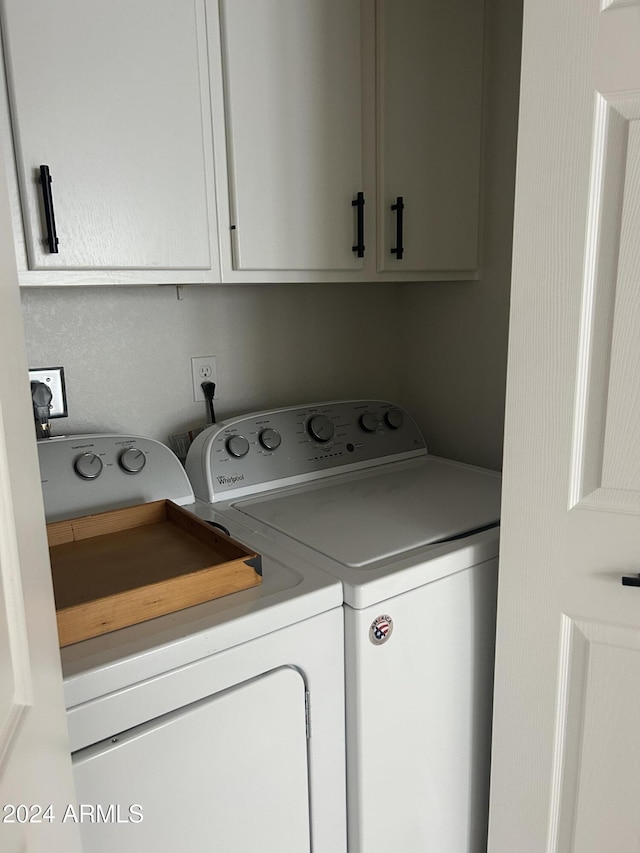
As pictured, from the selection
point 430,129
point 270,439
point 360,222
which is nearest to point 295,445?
point 270,439

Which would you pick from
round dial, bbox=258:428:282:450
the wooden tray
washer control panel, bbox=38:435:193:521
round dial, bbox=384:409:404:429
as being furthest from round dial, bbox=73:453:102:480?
round dial, bbox=384:409:404:429

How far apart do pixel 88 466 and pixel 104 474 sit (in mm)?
42

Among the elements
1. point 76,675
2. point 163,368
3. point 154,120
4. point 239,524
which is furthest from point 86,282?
point 76,675

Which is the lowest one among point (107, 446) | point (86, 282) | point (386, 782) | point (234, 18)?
point (386, 782)

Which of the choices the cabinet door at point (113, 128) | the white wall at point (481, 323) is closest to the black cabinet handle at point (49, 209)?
the cabinet door at point (113, 128)

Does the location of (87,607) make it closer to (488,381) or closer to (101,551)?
(101,551)

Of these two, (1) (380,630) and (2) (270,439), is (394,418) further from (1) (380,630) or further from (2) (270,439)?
(1) (380,630)

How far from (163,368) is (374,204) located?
2.22ft

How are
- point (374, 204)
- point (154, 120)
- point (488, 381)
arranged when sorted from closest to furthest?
point (154, 120), point (374, 204), point (488, 381)

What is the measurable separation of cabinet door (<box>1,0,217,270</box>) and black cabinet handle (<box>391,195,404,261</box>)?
0.50 meters

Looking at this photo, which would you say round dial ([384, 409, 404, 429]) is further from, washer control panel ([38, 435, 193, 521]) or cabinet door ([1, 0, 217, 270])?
cabinet door ([1, 0, 217, 270])

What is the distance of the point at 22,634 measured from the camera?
24.1 inches

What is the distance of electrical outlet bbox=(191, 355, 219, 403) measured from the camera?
66.4 inches

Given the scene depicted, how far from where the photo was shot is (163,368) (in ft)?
5.36
